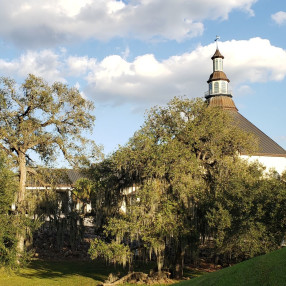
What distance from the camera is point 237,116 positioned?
57.2 meters

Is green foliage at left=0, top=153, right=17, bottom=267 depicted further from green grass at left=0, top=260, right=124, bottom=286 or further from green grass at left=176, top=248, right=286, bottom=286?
green grass at left=176, top=248, right=286, bottom=286

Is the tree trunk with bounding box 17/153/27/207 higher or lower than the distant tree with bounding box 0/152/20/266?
higher

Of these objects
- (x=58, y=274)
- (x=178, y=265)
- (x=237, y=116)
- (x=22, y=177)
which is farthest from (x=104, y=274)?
A: (x=237, y=116)

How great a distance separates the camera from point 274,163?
49.8 metres

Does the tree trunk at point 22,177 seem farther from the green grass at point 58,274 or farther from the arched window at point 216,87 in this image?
the arched window at point 216,87

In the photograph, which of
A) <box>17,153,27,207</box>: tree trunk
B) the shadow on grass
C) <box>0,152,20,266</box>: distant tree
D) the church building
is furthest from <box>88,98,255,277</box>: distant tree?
the church building

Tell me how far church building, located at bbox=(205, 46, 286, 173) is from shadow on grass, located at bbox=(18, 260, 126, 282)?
75.3 feet

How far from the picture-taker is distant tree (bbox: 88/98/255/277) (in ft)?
79.0

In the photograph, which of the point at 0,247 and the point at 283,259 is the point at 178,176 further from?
the point at 0,247

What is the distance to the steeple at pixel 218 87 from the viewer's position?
61.5 meters

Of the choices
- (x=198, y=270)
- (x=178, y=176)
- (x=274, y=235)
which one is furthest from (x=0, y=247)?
(x=274, y=235)

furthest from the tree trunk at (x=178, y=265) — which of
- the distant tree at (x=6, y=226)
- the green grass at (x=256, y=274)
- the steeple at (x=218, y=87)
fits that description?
the steeple at (x=218, y=87)

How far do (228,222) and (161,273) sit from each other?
658cm

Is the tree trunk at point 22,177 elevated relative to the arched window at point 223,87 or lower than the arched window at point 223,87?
lower
